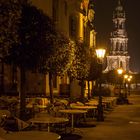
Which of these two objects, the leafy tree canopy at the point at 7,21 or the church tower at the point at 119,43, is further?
the church tower at the point at 119,43

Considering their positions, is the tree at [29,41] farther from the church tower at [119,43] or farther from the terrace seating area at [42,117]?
the church tower at [119,43]

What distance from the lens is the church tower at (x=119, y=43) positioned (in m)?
165

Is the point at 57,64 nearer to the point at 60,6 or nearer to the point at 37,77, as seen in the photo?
the point at 37,77

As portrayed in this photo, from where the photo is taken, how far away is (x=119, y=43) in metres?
168

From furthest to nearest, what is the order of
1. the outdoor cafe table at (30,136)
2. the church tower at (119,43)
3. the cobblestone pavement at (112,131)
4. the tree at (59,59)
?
the church tower at (119,43)
the tree at (59,59)
the cobblestone pavement at (112,131)
the outdoor cafe table at (30,136)

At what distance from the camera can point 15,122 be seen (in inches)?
591

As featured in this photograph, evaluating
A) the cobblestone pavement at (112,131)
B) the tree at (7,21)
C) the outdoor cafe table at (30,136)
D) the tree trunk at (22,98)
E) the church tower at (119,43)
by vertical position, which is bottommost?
the cobblestone pavement at (112,131)

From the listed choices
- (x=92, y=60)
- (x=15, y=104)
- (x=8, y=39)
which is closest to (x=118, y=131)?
(x=15, y=104)

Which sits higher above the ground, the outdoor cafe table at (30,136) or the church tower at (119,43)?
the church tower at (119,43)

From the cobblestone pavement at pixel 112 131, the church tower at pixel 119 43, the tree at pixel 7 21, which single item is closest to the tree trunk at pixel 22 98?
the cobblestone pavement at pixel 112 131

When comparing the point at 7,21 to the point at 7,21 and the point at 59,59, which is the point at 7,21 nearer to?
the point at 7,21

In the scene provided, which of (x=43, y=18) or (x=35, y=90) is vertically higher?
(x=43, y=18)

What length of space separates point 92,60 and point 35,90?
527cm

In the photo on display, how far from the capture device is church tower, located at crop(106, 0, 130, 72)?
165m
